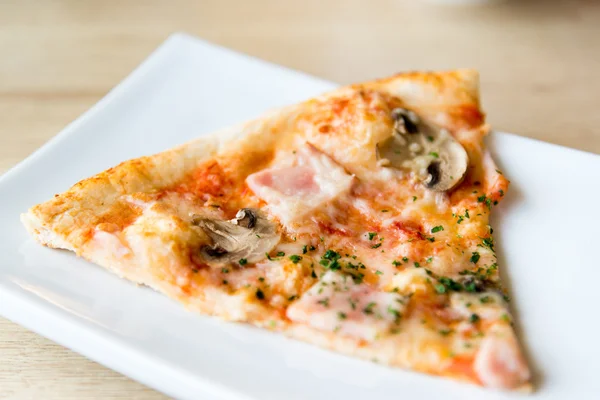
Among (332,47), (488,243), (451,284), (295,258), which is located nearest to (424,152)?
(488,243)

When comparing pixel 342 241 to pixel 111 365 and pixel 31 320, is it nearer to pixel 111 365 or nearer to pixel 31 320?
pixel 111 365

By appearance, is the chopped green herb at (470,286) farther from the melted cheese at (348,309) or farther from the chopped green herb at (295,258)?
the chopped green herb at (295,258)

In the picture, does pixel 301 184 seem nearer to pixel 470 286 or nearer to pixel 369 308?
pixel 369 308

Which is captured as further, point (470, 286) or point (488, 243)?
point (488, 243)

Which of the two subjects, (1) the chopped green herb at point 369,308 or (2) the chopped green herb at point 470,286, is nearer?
(1) the chopped green herb at point 369,308

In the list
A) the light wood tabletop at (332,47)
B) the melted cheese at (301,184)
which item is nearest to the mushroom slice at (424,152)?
the melted cheese at (301,184)

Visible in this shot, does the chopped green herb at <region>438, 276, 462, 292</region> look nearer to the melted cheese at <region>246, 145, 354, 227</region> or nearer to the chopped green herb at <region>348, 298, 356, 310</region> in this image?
the chopped green herb at <region>348, 298, 356, 310</region>
